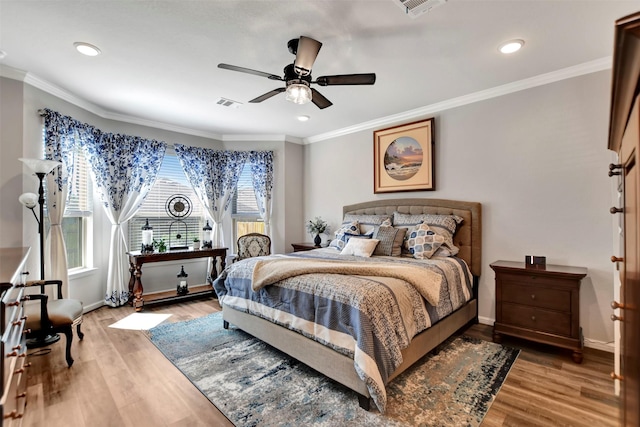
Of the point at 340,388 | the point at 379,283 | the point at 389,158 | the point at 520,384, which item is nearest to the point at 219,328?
the point at 340,388

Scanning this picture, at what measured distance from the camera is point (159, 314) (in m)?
3.89

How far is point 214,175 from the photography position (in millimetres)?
5133

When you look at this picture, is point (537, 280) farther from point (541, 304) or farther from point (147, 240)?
point (147, 240)

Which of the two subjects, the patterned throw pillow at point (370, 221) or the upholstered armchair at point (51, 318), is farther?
the patterned throw pillow at point (370, 221)

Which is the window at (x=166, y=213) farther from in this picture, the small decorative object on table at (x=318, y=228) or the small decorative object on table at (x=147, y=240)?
the small decorative object on table at (x=318, y=228)

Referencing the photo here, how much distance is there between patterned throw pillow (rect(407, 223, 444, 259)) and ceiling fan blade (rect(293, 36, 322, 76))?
2106 millimetres

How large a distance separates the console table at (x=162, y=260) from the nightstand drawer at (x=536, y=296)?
3832 millimetres

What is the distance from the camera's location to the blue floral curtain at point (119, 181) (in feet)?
13.3

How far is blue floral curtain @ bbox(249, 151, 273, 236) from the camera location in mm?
5324

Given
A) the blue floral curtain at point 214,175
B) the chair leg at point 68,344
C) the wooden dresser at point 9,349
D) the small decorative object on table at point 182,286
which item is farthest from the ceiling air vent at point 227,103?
the chair leg at point 68,344

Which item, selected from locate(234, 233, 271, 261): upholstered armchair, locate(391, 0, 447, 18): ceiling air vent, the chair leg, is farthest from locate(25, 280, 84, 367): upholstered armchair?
locate(391, 0, 447, 18): ceiling air vent

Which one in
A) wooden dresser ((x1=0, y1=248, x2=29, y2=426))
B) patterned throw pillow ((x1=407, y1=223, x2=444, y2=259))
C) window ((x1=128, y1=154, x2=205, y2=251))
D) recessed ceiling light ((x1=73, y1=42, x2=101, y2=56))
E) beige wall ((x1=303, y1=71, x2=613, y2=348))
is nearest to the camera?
wooden dresser ((x1=0, y1=248, x2=29, y2=426))

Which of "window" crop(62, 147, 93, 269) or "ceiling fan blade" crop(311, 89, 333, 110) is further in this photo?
"window" crop(62, 147, 93, 269)

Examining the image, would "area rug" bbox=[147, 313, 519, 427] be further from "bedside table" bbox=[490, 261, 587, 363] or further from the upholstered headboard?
the upholstered headboard
